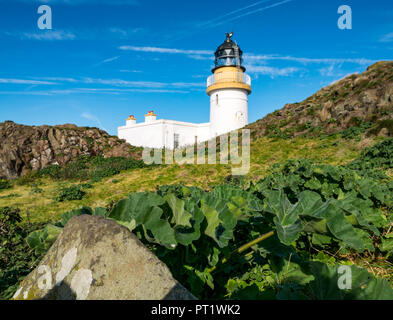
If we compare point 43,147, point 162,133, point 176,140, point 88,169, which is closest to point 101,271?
point 88,169

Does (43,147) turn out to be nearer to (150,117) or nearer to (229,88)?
(150,117)

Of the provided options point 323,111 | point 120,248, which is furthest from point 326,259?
point 323,111

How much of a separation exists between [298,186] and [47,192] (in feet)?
45.1

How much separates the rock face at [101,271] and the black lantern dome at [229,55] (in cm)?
2637

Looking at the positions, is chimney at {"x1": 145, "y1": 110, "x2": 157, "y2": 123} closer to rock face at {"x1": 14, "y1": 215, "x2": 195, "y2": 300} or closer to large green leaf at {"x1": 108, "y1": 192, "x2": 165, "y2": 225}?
large green leaf at {"x1": 108, "y1": 192, "x2": 165, "y2": 225}

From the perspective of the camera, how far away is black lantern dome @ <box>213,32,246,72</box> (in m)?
25.5

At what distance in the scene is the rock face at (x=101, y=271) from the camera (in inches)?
42.4

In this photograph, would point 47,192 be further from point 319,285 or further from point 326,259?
point 319,285

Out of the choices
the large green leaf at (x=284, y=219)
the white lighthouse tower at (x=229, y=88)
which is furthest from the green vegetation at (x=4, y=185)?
the large green leaf at (x=284, y=219)

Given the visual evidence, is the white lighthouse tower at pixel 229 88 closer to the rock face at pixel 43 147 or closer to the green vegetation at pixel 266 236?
the rock face at pixel 43 147

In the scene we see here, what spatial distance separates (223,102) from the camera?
1010 inches

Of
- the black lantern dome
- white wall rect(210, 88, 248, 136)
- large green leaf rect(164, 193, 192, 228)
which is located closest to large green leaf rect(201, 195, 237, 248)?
large green leaf rect(164, 193, 192, 228)

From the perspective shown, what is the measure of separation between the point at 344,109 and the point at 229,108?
1201 cm

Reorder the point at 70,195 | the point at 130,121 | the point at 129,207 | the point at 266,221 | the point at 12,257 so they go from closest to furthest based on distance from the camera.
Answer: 1. the point at 129,207
2. the point at 266,221
3. the point at 12,257
4. the point at 70,195
5. the point at 130,121
